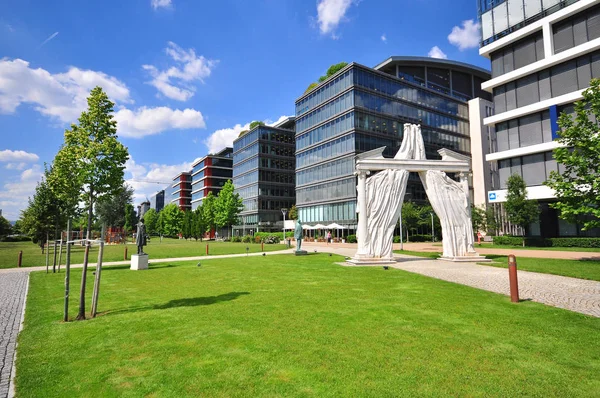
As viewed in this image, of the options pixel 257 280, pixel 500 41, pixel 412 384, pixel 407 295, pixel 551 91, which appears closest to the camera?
pixel 412 384

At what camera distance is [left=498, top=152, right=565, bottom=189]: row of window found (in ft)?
110

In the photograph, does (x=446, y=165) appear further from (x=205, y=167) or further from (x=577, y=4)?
(x=205, y=167)

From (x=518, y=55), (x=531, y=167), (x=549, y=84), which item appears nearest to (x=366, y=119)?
(x=518, y=55)

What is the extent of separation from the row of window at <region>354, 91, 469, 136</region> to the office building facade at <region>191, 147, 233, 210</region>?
192ft

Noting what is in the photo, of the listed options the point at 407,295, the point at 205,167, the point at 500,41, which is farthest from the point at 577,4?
the point at 205,167

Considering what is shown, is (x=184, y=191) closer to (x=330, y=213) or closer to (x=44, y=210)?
(x=330, y=213)

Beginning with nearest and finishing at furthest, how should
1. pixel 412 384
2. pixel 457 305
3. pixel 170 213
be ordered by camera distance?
pixel 412 384 → pixel 457 305 → pixel 170 213

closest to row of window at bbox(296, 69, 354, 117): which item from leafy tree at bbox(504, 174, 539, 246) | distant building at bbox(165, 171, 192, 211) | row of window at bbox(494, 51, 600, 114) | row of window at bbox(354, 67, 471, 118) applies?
row of window at bbox(354, 67, 471, 118)

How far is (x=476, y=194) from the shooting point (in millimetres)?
58562

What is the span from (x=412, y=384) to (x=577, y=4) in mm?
42207

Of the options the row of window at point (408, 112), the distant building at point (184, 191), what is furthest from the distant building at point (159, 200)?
the row of window at point (408, 112)

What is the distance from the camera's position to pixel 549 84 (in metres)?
33.7

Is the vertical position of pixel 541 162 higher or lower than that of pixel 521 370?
higher

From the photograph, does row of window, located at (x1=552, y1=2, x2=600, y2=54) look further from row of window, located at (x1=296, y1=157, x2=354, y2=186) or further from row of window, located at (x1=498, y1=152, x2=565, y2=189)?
row of window, located at (x1=296, y1=157, x2=354, y2=186)
